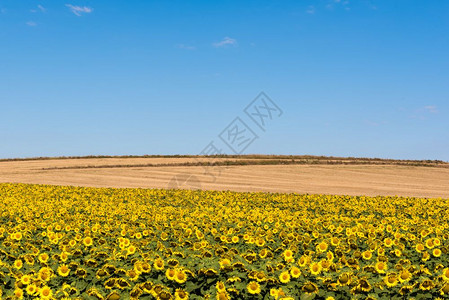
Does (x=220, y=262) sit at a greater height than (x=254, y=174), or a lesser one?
lesser

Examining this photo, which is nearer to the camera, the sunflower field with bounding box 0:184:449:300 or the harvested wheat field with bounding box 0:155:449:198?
the sunflower field with bounding box 0:184:449:300

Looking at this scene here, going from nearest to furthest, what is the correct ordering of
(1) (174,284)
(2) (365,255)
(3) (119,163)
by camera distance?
1. (1) (174,284)
2. (2) (365,255)
3. (3) (119,163)

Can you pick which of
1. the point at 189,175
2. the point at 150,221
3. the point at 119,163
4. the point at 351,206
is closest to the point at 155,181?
the point at 189,175

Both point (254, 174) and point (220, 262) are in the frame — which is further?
point (254, 174)

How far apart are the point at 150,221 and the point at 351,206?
7.76m

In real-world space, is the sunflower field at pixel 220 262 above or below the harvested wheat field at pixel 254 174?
below

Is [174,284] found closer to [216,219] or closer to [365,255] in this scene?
[365,255]

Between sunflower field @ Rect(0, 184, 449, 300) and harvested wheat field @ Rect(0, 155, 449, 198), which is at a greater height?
harvested wheat field @ Rect(0, 155, 449, 198)

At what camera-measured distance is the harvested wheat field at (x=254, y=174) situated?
3066 centimetres

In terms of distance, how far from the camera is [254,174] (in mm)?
37094

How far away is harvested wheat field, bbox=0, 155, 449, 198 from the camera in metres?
30.7

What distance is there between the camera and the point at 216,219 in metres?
10.2

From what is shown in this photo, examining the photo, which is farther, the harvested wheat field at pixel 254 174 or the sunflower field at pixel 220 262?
the harvested wheat field at pixel 254 174

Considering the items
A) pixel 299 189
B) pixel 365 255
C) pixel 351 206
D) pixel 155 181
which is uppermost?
pixel 155 181
